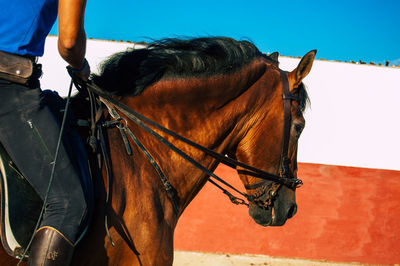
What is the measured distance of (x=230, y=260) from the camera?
5.61 metres

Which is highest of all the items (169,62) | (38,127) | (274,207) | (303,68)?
(303,68)

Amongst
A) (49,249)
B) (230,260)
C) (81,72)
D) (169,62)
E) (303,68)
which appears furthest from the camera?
(230,260)

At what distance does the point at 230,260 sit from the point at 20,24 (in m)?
5.21

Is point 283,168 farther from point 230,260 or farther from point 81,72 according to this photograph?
point 230,260

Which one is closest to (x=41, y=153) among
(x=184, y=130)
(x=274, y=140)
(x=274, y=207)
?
(x=184, y=130)

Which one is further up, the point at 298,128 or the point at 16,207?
the point at 298,128

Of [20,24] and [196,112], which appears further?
[196,112]

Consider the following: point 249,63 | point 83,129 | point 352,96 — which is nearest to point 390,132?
point 352,96

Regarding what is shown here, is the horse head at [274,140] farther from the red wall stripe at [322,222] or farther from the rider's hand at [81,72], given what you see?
the red wall stripe at [322,222]

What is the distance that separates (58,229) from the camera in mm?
A: 1423

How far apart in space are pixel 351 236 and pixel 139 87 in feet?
18.9

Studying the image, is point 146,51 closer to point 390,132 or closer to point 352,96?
point 352,96

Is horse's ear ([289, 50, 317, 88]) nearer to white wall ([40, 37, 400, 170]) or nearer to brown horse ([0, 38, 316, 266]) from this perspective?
brown horse ([0, 38, 316, 266])

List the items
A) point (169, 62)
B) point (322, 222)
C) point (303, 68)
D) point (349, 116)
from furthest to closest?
point (349, 116) → point (322, 222) → point (303, 68) → point (169, 62)
